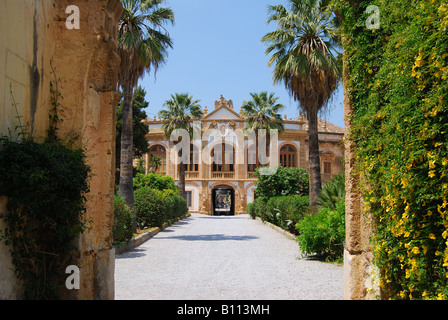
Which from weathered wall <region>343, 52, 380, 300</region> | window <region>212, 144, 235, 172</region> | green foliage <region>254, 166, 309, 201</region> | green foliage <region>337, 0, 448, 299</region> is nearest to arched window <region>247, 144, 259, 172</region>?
window <region>212, 144, 235, 172</region>

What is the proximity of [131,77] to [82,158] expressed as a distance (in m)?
11.8

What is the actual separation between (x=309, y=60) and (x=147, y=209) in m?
9.58

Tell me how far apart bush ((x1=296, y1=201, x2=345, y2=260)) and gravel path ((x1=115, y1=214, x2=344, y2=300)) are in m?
0.49

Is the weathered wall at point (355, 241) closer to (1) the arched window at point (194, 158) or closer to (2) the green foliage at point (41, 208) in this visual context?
(2) the green foliage at point (41, 208)

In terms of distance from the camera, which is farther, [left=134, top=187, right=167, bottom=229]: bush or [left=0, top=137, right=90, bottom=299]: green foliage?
[left=134, top=187, right=167, bottom=229]: bush

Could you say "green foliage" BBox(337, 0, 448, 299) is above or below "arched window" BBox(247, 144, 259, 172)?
below

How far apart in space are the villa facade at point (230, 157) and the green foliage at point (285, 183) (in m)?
16.2

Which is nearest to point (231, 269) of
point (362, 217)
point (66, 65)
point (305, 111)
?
point (362, 217)

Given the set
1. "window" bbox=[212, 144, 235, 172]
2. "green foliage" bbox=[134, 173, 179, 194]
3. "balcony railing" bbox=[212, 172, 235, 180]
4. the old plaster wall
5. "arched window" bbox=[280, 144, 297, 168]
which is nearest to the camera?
the old plaster wall

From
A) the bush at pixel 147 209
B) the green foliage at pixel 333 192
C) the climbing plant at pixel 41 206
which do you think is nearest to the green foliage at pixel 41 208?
the climbing plant at pixel 41 206

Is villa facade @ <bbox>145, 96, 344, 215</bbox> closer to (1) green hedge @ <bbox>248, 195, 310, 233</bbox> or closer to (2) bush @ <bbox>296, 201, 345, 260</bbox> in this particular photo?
(1) green hedge @ <bbox>248, 195, 310, 233</bbox>

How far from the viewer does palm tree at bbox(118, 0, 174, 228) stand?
15.2 m
